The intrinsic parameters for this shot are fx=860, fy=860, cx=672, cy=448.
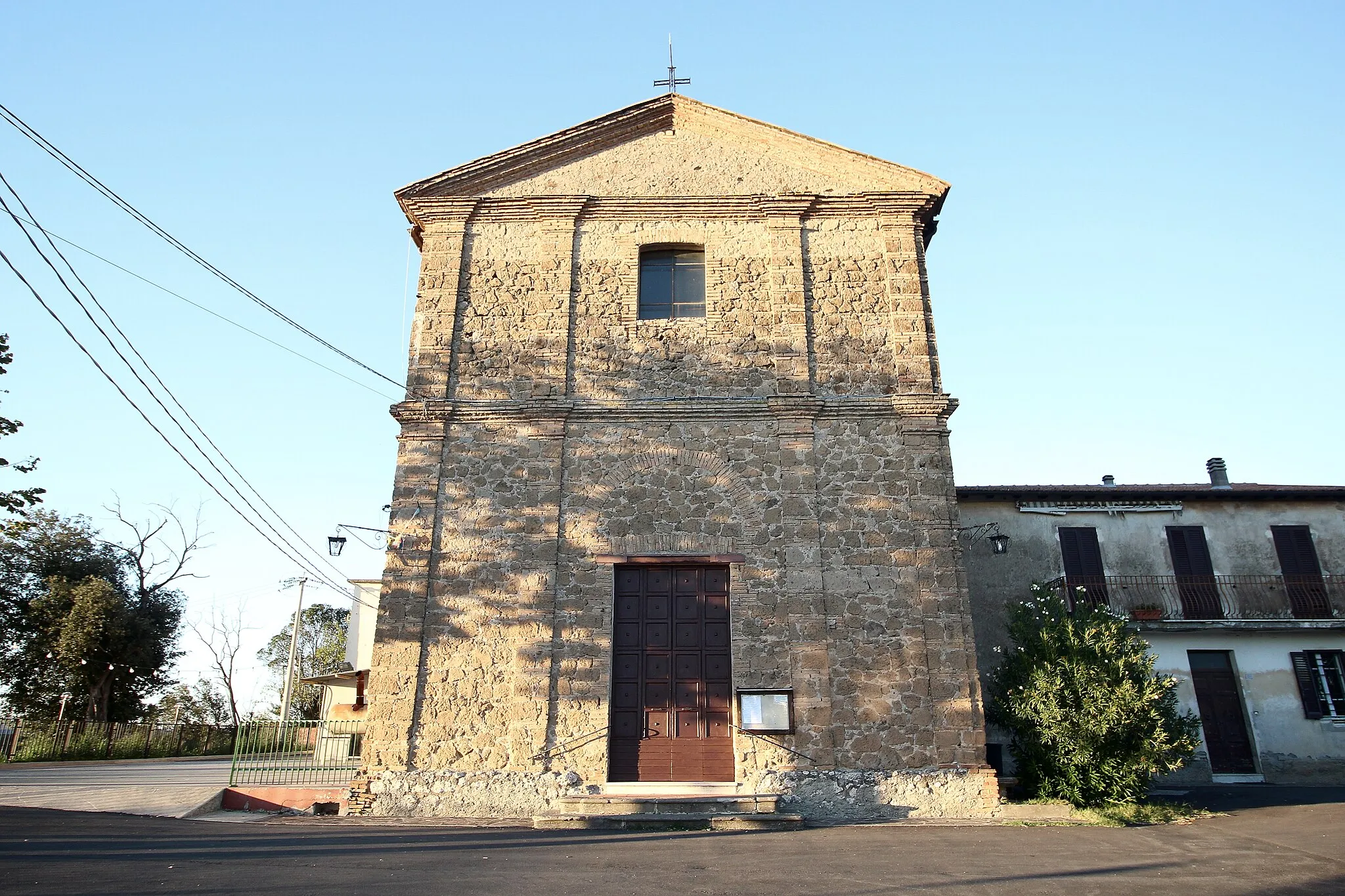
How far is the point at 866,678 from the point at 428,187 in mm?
9763

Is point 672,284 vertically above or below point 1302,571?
above

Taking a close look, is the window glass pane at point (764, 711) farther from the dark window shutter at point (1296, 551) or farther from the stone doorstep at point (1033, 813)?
the dark window shutter at point (1296, 551)

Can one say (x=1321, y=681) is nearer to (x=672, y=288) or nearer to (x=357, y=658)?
(x=672, y=288)

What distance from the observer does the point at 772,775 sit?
10531 mm

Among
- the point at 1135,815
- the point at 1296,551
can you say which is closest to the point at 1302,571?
the point at 1296,551

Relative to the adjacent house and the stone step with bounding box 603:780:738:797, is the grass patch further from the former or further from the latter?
the adjacent house

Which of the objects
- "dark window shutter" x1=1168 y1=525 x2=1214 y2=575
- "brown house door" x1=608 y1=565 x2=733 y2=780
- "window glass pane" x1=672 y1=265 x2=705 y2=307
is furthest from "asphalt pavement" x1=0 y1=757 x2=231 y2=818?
"dark window shutter" x1=1168 y1=525 x2=1214 y2=575

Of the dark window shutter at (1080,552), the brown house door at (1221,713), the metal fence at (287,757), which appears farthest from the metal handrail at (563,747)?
the brown house door at (1221,713)

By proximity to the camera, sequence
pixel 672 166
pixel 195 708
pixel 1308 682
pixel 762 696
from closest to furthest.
Answer: pixel 762 696 < pixel 672 166 < pixel 1308 682 < pixel 195 708

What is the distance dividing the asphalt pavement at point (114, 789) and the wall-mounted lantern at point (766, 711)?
6.99 metres

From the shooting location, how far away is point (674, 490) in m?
11.9

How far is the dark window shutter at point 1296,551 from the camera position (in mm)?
17484

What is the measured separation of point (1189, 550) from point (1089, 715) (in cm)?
900

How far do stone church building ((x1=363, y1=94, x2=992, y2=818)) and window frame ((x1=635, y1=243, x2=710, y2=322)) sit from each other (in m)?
0.04
